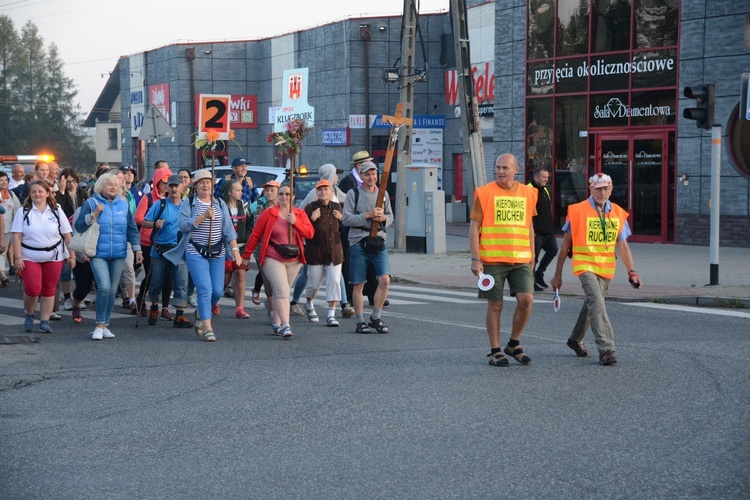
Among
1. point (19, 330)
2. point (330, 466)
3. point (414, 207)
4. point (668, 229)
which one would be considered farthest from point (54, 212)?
point (668, 229)

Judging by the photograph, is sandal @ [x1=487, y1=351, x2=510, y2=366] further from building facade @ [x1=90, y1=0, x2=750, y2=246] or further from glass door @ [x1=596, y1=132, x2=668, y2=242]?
glass door @ [x1=596, y1=132, x2=668, y2=242]

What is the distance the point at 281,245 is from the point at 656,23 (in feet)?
47.9

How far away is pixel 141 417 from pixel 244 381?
4.55 ft

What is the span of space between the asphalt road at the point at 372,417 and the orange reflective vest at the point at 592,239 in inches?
31.5

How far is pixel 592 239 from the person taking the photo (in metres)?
9.78

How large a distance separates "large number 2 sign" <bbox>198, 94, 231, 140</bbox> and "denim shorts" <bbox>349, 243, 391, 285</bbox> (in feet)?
30.2

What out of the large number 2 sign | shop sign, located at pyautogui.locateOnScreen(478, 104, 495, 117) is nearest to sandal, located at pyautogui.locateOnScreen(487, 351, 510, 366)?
the large number 2 sign

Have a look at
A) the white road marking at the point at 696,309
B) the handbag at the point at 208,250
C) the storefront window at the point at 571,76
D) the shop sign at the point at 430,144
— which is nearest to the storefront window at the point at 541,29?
the storefront window at the point at 571,76

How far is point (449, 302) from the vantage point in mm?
14914

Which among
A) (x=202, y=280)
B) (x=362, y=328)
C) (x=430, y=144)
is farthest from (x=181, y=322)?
(x=430, y=144)

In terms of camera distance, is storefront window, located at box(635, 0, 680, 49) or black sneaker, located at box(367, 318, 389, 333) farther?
storefront window, located at box(635, 0, 680, 49)

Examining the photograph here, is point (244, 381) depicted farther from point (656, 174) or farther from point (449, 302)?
point (656, 174)

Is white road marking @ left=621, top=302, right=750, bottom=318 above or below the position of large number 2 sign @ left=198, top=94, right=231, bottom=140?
below

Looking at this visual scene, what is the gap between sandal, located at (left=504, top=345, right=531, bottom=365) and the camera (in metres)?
9.48
